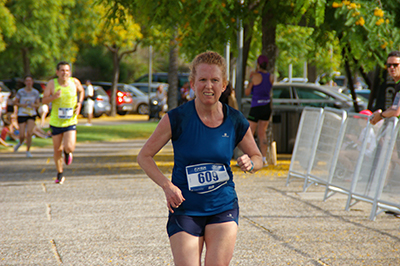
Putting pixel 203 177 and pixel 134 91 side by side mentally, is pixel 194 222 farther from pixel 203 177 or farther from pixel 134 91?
pixel 134 91

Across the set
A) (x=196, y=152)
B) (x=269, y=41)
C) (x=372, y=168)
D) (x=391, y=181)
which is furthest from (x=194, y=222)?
(x=269, y=41)

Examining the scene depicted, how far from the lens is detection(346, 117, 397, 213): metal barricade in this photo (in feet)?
22.0

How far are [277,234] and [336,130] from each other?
8.98 feet

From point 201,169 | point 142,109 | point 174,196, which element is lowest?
point 142,109

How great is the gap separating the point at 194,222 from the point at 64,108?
21.3 ft

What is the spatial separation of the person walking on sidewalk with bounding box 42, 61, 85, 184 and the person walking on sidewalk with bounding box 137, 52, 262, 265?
20.5 feet

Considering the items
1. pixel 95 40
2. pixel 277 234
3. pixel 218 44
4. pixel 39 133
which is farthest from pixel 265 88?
pixel 95 40

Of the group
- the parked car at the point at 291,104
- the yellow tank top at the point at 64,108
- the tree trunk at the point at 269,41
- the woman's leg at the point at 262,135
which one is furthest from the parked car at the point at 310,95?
the yellow tank top at the point at 64,108

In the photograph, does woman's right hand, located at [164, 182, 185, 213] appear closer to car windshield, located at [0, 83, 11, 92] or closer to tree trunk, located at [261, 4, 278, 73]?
tree trunk, located at [261, 4, 278, 73]

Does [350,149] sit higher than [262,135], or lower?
higher

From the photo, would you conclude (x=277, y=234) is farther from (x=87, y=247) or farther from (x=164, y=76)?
(x=164, y=76)

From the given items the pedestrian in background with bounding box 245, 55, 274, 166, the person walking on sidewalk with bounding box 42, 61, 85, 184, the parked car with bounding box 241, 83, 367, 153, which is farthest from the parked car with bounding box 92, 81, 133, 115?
the person walking on sidewalk with bounding box 42, 61, 85, 184

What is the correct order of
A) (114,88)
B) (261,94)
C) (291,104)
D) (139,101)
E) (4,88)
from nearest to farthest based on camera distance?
(261,94)
(291,104)
(4,88)
(114,88)
(139,101)

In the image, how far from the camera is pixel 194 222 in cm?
323
